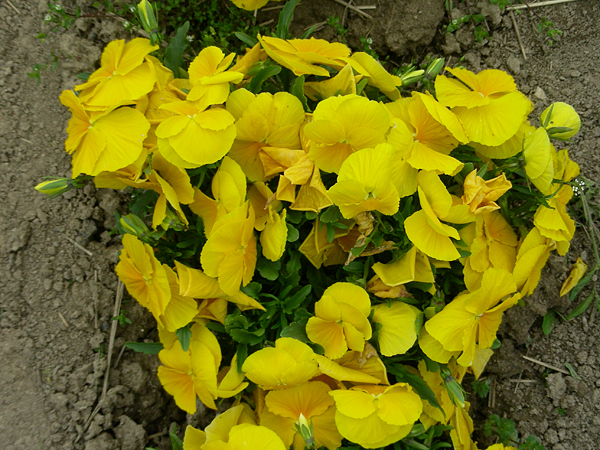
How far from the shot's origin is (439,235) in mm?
1698

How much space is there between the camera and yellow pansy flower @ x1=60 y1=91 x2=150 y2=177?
1696mm

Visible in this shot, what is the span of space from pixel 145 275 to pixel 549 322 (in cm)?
189

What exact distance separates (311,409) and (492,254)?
0.90 m

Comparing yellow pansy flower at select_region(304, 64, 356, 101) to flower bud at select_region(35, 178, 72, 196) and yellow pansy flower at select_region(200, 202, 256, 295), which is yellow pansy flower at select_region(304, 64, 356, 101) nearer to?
yellow pansy flower at select_region(200, 202, 256, 295)

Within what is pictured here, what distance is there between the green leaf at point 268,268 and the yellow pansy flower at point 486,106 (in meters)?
0.87

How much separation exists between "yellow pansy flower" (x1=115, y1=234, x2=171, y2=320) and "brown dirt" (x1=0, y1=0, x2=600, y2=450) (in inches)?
18.7

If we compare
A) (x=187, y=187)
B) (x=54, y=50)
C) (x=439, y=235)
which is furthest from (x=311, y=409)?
(x=54, y=50)

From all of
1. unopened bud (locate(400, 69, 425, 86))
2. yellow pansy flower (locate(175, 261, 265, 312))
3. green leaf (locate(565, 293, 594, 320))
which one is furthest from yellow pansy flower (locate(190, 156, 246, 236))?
green leaf (locate(565, 293, 594, 320))

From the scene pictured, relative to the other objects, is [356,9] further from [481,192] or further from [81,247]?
[81,247]

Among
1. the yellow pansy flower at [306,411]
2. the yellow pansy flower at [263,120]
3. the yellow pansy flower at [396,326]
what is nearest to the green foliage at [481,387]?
the yellow pansy flower at [396,326]

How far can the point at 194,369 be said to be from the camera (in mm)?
1863

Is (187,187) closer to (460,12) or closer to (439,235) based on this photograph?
(439,235)

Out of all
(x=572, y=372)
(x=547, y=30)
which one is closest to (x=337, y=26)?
(x=547, y=30)

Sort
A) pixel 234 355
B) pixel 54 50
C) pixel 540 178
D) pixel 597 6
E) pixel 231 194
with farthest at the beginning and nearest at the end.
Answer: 1. pixel 597 6
2. pixel 54 50
3. pixel 234 355
4. pixel 540 178
5. pixel 231 194
